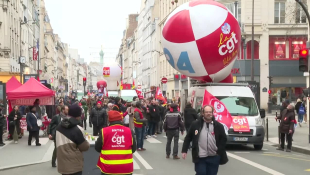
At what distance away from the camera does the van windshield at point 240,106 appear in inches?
655

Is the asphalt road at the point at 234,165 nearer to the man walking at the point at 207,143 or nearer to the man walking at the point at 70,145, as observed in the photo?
the man walking at the point at 207,143

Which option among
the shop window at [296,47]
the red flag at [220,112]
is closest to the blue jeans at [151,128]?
the red flag at [220,112]

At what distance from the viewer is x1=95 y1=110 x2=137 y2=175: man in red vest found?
23.0 ft

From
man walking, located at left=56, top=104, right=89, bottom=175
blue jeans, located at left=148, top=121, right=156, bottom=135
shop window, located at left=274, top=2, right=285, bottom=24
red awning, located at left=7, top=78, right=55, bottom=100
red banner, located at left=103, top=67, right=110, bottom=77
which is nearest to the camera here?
man walking, located at left=56, top=104, right=89, bottom=175

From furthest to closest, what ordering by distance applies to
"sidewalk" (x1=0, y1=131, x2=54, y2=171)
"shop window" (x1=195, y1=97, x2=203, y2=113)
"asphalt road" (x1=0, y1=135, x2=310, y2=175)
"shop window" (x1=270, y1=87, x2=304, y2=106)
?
1. "shop window" (x1=270, y1=87, x2=304, y2=106)
2. "shop window" (x1=195, y1=97, x2=203, y2=113)
3. "sidewalk" (x1=0, y1=131, x2=54, y2=171)
4. "asphalt road" (x1=0, y1=135, x2=310, y2=175)

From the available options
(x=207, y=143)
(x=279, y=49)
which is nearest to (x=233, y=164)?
(x=207, y=143)

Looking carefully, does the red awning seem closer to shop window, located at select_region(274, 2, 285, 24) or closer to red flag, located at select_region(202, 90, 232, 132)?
red flag, located at select_region(202, 90, 232, 132)

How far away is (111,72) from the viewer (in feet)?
209

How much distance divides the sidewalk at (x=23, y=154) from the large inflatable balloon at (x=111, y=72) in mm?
44334

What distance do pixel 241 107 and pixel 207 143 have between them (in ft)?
30.7

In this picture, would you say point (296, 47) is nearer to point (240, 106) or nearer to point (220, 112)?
point (240, 106)

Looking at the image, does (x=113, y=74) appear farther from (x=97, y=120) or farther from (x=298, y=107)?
(x=97, y=120)

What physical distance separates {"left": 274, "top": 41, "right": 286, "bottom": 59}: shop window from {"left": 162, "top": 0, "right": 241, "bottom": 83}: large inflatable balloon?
29.1m

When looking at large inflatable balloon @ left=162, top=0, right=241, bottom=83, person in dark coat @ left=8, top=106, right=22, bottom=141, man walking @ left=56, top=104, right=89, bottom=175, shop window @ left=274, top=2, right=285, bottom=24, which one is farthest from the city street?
shop window @ left=274, top=2, right=285, bottom=24
